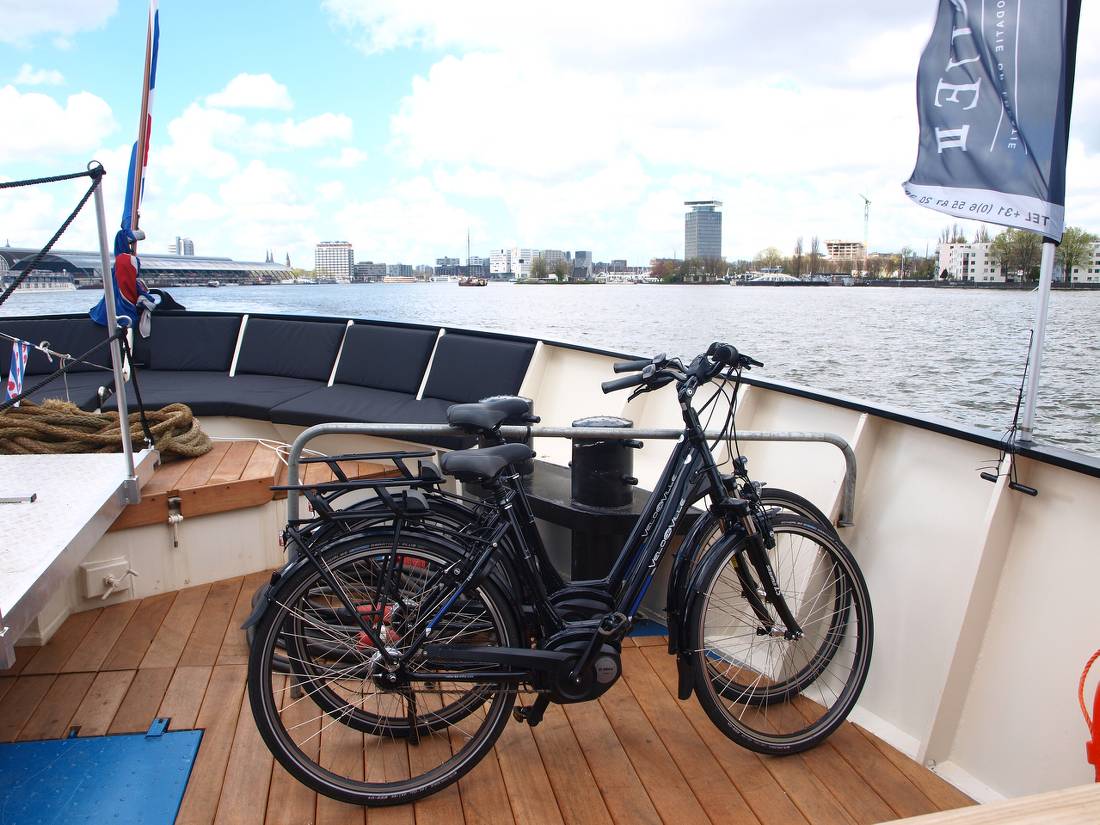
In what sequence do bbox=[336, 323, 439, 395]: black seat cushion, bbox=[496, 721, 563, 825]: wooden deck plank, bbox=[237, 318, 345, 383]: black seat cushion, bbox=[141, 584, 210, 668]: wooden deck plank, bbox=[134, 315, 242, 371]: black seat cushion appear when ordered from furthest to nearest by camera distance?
bbox=[134, 315, 242, 371]: black seat cushion, bbox=[237, 318, 345, 383]: black seat cushion, bbox=[336, 323, 439, 395]: black seat cushion, bbox=[141, 584, 210, 668]: wooden deck plank, bbox=[496, 721, 563, 825]: wooden deck plank

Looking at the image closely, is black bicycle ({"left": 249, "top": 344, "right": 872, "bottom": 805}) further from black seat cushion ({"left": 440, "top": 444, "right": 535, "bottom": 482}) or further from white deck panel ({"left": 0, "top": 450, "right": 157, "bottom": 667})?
white deck panel ({"left": 0, "top": 450, "right": 157, "bottom": 667})

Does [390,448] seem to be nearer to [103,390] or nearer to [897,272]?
[103,390]

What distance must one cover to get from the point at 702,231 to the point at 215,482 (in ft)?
116

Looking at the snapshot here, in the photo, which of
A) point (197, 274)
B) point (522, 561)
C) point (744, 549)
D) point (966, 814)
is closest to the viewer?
point (966, 814)

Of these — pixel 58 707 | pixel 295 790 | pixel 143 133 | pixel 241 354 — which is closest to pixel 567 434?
pixel 295 790

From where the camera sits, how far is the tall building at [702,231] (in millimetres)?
35156

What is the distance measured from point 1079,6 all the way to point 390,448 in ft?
11.5

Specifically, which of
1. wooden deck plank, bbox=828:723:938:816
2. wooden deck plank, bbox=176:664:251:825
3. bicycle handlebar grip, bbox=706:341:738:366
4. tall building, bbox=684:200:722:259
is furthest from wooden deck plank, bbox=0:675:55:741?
tall building, bbox=684:200:722:259

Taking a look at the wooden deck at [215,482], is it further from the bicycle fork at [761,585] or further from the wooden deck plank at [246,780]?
the bicycle fork at [761,585]

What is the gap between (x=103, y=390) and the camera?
412 cm

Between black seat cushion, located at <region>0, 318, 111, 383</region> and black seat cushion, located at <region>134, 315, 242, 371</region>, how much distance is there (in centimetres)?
30

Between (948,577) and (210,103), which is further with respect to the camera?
(210,103)

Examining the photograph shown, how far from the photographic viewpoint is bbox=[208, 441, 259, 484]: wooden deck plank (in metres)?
3.26

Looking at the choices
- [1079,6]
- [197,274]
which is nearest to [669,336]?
[197,274]
